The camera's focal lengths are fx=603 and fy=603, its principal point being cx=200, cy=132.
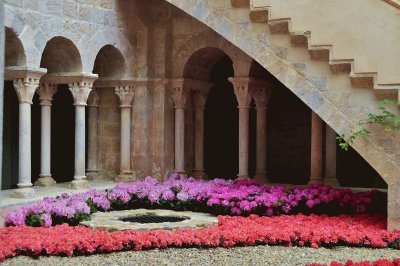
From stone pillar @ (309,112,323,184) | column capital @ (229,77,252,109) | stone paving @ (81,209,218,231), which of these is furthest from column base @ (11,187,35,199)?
stone pillar @ (309,112,323,184)

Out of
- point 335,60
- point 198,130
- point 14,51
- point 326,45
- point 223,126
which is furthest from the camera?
point 223,126

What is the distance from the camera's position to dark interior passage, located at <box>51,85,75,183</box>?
14.2m

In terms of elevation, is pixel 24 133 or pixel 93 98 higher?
pixel 93 98

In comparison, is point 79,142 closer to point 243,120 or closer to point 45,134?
point 45,134

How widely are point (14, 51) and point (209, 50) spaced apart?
423cm

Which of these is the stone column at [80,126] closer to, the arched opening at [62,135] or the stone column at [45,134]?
the stone column at [45,134]

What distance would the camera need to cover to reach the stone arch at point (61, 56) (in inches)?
408

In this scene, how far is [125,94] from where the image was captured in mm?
11766

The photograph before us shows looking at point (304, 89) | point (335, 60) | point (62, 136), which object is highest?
point (335, 60)

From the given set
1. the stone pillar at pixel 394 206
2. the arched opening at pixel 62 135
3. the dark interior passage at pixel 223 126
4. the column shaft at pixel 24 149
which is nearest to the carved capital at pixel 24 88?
the column shaft at pixel 24 149

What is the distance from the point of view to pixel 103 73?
39.3ft

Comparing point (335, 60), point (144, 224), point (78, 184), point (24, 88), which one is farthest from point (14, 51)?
point (335, 60)

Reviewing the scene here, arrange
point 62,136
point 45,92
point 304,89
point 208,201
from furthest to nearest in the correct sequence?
1. point 62,136
2. point 45,92
3. point 208,201
4. point 304,89

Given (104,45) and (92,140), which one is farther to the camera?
(92,140)
